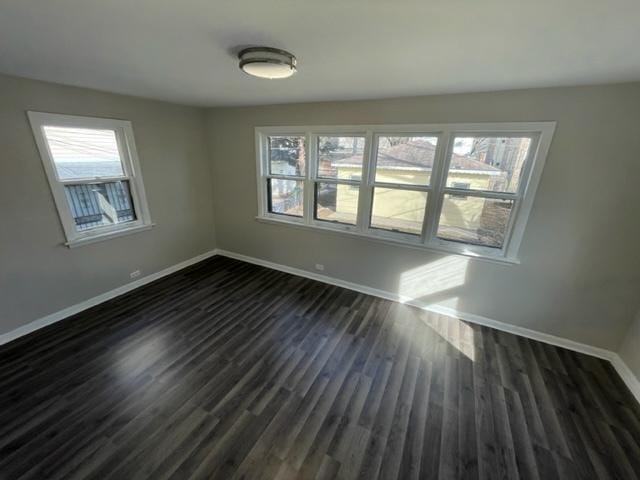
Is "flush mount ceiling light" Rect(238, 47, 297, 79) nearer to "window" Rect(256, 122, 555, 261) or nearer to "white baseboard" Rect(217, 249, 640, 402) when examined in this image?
"window" Rect(256, 122, 555, 261)

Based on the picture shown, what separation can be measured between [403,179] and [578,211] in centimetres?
154

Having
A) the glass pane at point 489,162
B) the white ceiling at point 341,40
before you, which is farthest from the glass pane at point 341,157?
the glass pane at point 489,162

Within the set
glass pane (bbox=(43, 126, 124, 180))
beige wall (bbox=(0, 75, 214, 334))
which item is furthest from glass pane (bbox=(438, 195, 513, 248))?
glass pane (bbox=(43, 126, 124, 180))

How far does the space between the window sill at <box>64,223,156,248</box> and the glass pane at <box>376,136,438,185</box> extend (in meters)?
3.05

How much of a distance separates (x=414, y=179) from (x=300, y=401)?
2.43m

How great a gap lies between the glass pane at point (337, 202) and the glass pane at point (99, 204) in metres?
2.41

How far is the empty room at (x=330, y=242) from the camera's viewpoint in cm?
144

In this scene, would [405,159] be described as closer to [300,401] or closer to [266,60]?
[266,60]

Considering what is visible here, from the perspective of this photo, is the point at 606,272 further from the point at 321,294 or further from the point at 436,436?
the point at 321,294

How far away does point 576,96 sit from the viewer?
2.05 meters

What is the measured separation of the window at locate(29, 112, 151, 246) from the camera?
8.05 ft

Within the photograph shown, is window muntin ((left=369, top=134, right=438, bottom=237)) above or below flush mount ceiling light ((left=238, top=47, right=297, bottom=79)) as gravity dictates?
below

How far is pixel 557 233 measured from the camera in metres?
2.33

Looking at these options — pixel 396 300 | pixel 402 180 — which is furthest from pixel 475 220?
pixel 396 300
